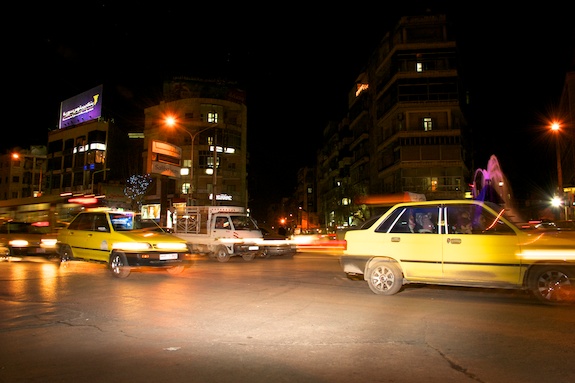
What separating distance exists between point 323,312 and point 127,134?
7773cm

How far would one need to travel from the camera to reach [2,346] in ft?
17.7

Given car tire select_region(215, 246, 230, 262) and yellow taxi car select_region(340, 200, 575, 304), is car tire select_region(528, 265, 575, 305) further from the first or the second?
car tire select_region(215, 246, 230, 262)

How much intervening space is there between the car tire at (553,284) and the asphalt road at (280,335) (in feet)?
1.02

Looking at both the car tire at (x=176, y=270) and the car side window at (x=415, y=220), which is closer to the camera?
the car side window at (x=415, y=220)

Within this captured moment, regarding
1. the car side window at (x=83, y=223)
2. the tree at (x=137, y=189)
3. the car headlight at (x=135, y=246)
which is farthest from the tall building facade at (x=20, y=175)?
the car headlight at (x=135, y=246)

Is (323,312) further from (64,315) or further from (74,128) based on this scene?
(74,128)

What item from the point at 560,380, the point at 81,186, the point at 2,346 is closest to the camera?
the point at 560,380

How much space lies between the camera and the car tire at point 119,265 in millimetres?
11374

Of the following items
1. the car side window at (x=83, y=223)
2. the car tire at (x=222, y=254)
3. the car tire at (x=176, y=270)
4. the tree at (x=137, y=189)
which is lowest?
the car tire at (x=176, y=270)

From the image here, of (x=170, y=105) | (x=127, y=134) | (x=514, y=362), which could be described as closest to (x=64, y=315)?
(x=514, y=362)

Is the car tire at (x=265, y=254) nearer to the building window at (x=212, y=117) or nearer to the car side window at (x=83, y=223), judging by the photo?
the car side window at (x=83, y=223)

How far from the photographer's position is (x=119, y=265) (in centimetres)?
1155

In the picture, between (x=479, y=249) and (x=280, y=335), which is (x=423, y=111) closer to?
(x=479, y=249)

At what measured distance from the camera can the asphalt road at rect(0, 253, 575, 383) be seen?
4.39m
